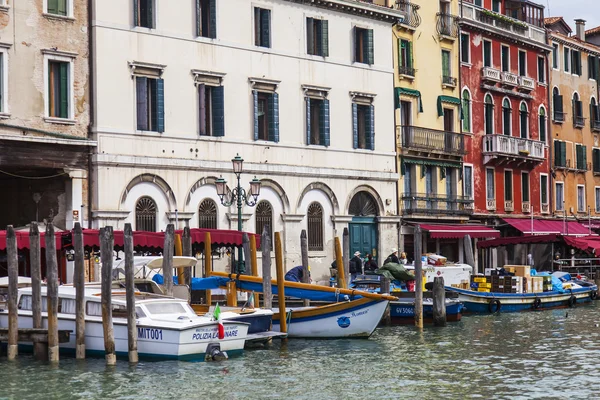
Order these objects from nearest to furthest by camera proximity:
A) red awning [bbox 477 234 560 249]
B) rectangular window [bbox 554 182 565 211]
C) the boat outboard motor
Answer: the boat outboard motor, red awning [bbox 477 234 560 249], rectangular window [bbox 554 182 565 211]

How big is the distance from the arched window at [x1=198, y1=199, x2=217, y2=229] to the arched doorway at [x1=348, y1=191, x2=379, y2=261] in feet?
20.5

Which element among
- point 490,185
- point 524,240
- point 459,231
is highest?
point 490,185

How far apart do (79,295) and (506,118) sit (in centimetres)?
2990

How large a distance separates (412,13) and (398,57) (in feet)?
6.15

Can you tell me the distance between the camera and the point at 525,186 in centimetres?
4975

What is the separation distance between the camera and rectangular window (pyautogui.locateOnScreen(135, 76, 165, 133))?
32.2 meters

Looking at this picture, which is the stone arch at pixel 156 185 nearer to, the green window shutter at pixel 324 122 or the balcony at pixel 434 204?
the green window shutter at pixel 324 122

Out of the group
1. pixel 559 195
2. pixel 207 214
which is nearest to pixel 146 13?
pixel 207 214

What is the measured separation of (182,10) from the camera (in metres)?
33.4

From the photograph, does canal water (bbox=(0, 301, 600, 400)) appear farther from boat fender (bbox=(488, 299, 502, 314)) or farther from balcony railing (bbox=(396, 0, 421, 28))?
balcony railing (bbox=(396, 0, 421, 28))

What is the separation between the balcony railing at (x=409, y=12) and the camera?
138 ft

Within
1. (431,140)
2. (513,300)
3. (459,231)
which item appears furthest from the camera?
(459,231)

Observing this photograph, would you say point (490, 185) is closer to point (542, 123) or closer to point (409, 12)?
point (542, 123)

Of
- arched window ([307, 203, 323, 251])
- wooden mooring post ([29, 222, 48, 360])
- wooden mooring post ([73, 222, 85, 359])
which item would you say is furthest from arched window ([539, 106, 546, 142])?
wooden mooring post ([29, 222, 48, 360])
